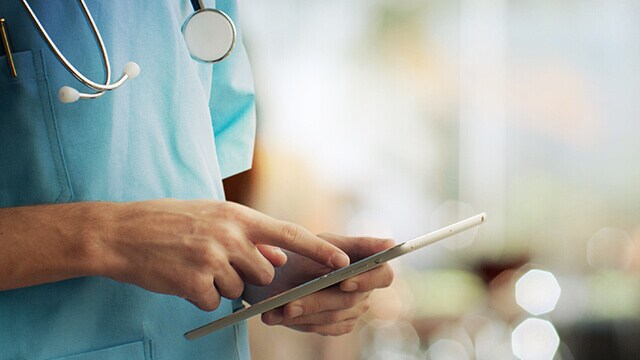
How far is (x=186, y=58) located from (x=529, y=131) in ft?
5.33

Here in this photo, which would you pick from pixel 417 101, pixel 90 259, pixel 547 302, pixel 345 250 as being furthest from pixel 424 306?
pixel 90 259

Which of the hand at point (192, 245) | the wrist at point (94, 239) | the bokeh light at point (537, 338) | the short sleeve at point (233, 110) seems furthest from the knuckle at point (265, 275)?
the bokeh light at point (537, 338)

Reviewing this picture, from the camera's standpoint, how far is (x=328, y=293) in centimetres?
64

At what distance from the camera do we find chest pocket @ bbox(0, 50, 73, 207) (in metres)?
0.59

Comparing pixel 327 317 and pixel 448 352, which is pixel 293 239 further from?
pixel 448 352

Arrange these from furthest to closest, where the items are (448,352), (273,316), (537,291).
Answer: (537,291)
(448,352)
(273,316)

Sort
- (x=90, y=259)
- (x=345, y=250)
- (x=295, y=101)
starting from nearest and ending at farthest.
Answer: (x=90, y=259), (x=345, y=250), (x=295, y=101)

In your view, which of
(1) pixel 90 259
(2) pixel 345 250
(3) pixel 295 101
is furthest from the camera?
(3) pixel 295 101

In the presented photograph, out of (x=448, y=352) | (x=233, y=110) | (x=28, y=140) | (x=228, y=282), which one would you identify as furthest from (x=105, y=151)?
(x=448, y=352)

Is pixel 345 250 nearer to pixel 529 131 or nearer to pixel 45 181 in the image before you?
pixel 45 181

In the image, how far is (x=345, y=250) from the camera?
2.15ft

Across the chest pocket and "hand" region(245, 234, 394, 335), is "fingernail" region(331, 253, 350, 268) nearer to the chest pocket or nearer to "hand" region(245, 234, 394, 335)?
"hand" region(245, 234, 394, 335)

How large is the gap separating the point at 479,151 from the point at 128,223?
1737 mm

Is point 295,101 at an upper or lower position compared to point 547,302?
upper
